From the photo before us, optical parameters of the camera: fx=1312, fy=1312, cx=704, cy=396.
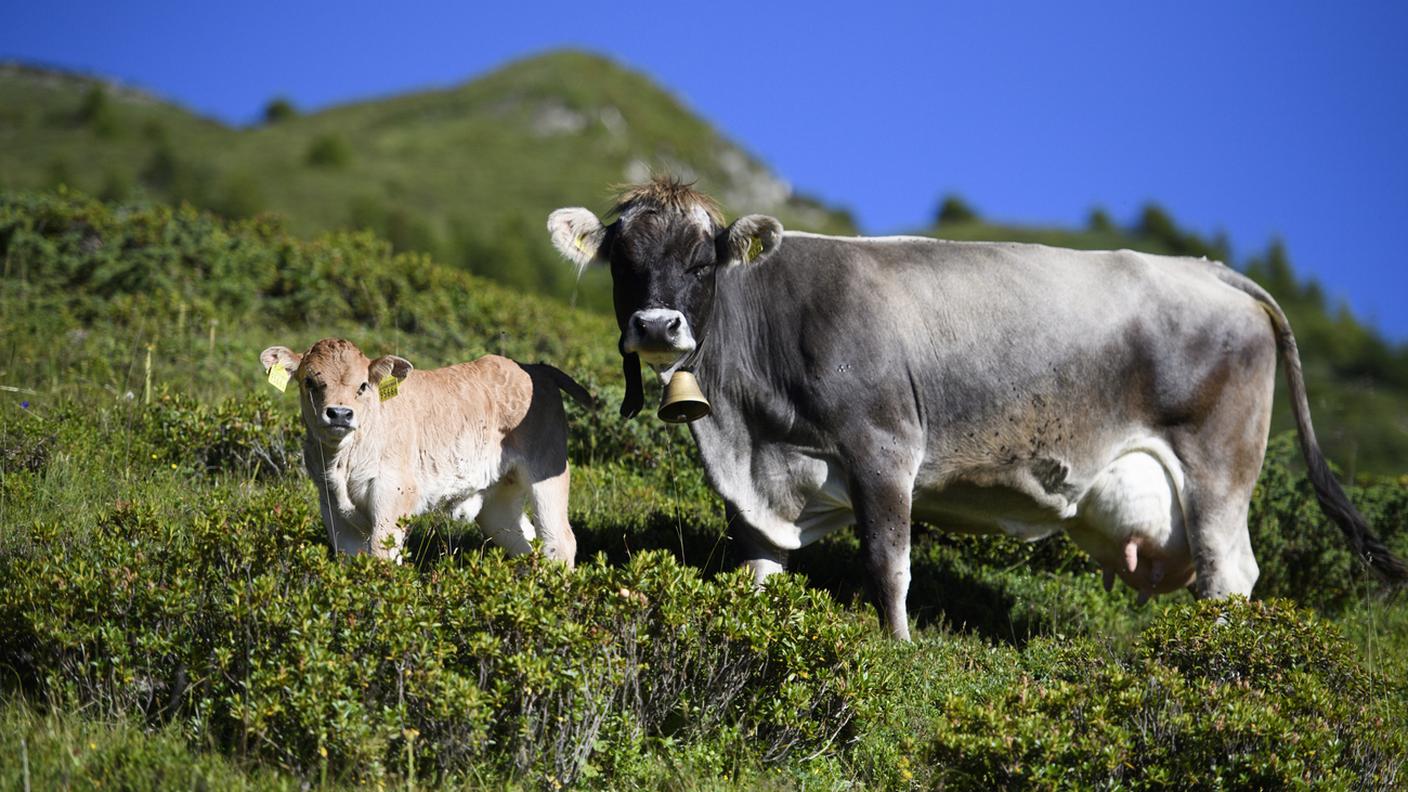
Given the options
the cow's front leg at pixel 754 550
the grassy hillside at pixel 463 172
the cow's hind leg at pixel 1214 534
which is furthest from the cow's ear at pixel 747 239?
the grassy hillside at pixel 463 172

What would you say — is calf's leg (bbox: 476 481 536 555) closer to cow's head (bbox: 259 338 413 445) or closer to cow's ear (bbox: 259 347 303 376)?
cow's head (bbox: 259 338 413 445)

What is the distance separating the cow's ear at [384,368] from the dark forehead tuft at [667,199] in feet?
5.81

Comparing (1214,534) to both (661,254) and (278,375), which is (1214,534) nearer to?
(661,254)

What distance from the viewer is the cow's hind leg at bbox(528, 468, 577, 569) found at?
7.73 m

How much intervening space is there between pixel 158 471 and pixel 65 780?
13.5 feet

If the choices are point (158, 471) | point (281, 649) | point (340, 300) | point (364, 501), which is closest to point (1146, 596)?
point (364, 501)

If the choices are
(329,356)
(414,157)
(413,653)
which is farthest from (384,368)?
(414,157)

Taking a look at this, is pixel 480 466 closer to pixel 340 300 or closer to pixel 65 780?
pixel 65 780

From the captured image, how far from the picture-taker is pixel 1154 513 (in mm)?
9109

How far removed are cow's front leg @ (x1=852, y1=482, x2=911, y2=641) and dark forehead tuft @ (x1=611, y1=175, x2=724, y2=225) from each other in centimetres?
196

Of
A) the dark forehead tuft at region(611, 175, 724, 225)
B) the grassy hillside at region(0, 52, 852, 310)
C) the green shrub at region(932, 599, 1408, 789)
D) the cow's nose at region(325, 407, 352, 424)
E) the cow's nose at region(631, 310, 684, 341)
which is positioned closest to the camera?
the green shrub at region(932, 599, 1408, 789)

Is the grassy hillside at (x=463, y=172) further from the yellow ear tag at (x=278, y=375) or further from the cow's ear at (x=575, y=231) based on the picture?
the yellow ear tag at (x=278, y=375)

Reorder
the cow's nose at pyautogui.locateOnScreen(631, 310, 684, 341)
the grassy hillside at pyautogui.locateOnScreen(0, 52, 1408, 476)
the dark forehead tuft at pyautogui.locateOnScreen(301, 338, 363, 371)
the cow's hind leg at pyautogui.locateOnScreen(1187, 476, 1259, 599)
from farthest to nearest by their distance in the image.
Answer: the grassy hillside at pyautogui.locateOnScreen(0, 52, 1408, 476)
the cow's hind leg at pyautogui.locateOnScreen(1187, 476, 1259, 599)
the cow's nose at pyautogui.locateOnScreen(631, 310, 684, 341)
the dark forehead tuft at pyautogui.locateOnScreen(301, 338, 363, 371)

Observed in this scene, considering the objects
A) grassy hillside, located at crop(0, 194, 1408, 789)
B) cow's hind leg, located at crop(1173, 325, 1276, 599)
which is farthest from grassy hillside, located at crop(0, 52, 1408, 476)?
grassy hillside, located at crop(0, 194, 1408, 789)
